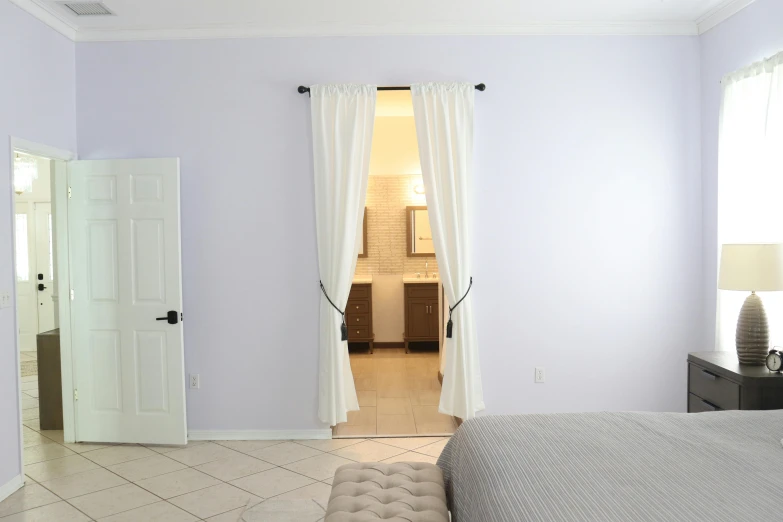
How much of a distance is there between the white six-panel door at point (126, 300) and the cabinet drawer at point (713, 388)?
346cm

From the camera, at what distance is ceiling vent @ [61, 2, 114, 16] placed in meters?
3.90

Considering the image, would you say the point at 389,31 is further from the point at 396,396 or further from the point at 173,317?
the point at 396,396

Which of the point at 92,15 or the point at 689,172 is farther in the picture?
the point at 689,172

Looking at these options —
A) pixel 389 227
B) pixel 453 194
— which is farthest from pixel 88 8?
pixel 389 227

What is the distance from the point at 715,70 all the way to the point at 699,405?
2.36m

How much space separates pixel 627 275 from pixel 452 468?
2559mm

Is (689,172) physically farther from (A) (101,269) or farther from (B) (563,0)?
(A) (101,269)

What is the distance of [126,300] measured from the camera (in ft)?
14.3

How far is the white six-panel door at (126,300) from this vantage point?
4.32m

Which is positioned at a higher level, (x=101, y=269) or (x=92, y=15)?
(x=92, y=15)

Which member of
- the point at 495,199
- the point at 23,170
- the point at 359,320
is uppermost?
the point at 23,170

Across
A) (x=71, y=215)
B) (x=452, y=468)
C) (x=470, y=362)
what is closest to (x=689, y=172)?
(x=470, y=362)

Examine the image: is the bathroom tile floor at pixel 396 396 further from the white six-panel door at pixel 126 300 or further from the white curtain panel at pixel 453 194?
the white six-panel door at pixel 126 300

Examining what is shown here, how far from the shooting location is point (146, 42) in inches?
175
